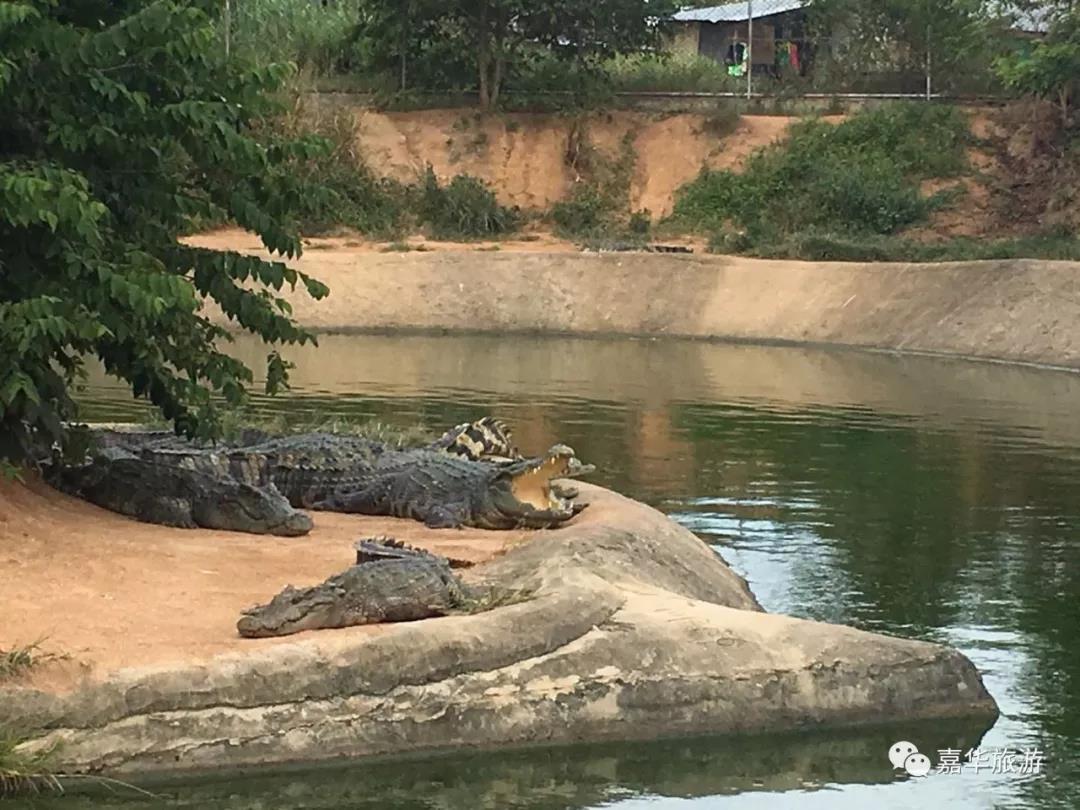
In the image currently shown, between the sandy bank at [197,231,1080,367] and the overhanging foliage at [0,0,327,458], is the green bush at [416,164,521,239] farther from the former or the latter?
the overhanging foliage at [0,0,327,458]

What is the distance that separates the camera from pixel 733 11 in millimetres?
52906

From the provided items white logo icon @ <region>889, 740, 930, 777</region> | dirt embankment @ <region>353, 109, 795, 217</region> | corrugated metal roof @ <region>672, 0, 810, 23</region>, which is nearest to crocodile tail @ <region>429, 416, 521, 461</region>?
white logo icon @ <region>889, 740, 930, 777</region>

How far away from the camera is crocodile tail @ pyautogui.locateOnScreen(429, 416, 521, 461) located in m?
14.7

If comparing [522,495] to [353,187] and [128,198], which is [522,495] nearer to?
[128,198]

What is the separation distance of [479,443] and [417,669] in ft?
22.0

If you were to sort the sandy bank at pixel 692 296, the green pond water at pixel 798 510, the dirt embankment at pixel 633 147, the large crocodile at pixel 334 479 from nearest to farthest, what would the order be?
the green pond water at pixel 798 510
the large crocodile at pixel 334 479
the sandy bank at pixel 692 296
the dirt embankment at pixel 633 147

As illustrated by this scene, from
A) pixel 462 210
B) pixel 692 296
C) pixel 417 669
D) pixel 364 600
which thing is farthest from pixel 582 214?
pixel 417 669

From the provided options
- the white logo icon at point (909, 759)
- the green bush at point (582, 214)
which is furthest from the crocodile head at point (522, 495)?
the green bush at point (582, 214)

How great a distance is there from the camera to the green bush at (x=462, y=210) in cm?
4212

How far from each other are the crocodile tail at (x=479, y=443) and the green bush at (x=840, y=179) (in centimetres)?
2573

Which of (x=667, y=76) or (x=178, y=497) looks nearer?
(x=178, y=497)

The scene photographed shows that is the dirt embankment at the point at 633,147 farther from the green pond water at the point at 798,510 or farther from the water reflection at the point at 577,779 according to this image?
the water reflection at the point at 577,779

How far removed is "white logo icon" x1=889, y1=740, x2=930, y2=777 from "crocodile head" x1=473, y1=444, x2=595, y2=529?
144 inches

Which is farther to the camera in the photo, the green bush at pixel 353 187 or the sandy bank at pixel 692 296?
the green bush at pixel 353 187
